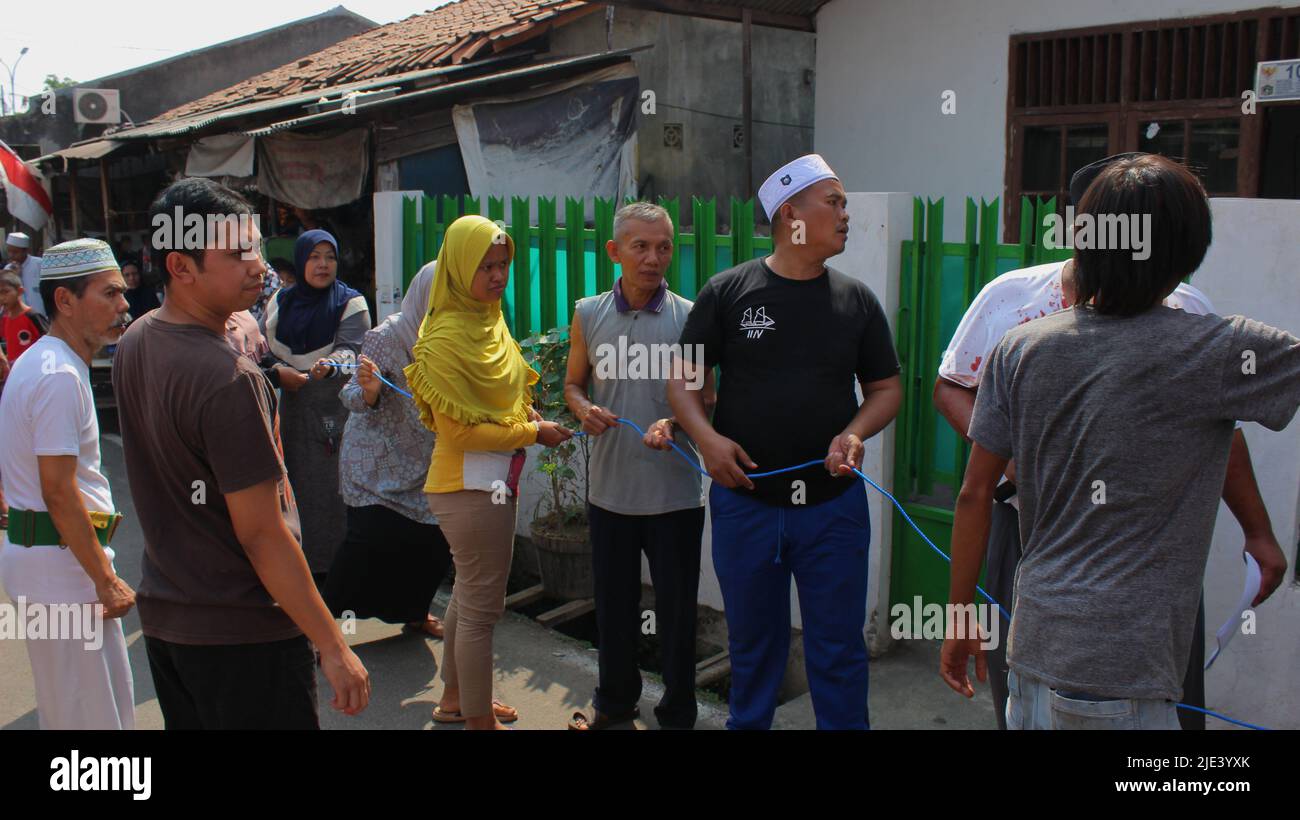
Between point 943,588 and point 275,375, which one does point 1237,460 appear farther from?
point 275,375

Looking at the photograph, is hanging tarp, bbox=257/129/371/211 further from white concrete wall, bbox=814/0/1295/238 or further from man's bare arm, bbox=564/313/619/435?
man's bare arm, bbox=564/313/619/435

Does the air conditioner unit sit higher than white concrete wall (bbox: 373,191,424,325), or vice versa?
the air conditioner unit

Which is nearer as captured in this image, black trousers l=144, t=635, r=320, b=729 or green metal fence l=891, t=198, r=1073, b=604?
black trousers l=144, t=635, r=320, b=729

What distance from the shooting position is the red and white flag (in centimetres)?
1316

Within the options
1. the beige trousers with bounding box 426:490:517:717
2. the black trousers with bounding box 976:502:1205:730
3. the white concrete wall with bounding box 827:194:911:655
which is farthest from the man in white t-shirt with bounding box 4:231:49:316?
the black trousers with bounding box 976:502:1205:730

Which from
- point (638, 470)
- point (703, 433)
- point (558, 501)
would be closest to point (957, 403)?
point (703, 433)

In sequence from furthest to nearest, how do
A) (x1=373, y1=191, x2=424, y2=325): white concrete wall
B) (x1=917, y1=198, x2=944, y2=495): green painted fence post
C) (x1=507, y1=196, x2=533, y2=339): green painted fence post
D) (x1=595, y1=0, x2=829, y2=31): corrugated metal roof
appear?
(x1=595, y1=0, x2=829, y2=31): corrugated metal roof < (x1=373, y1=191, x2=424, y2=325): white concrete wall < (x1=507, y1=196, x2=533, y2=339): green painted fence post < (x1=917, y1=198, x2=944, y2=495): green painted fence post

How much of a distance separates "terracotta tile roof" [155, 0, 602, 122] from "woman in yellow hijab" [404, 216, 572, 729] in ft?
20.7

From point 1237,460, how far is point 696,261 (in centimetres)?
308

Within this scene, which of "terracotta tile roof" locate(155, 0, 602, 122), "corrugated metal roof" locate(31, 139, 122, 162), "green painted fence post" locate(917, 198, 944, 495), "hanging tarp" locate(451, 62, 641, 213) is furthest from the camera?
"corrugated metal roof" locate(31, 139, 122, 162)

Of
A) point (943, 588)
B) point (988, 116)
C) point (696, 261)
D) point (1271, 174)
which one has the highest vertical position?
point (988, 116)

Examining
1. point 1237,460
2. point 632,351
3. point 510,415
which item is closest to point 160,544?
point 510,415

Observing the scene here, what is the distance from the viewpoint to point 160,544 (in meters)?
2.47

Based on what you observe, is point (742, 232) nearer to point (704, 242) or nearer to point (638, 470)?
point (704, 242)
